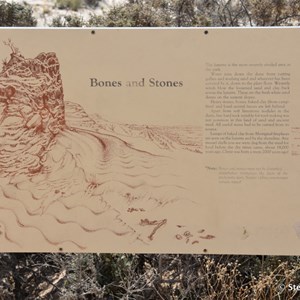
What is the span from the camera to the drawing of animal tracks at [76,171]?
373 cm

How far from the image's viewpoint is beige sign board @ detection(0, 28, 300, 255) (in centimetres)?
366

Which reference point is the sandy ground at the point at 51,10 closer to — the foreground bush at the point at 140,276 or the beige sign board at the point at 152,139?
the foreground bush at the point at 140,276

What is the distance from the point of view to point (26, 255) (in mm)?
4691

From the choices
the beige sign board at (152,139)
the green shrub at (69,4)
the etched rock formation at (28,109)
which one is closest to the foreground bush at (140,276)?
the beige sign board at (152,139)

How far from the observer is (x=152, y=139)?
372 centimetres

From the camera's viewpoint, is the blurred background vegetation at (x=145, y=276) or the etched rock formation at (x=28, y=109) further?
the blurred background vegetation at (x=145, y=276)

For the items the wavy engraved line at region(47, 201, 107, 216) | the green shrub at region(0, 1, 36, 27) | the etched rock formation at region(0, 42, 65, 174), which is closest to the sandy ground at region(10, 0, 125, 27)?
the green shrub at region(0, 1, 36, 27)

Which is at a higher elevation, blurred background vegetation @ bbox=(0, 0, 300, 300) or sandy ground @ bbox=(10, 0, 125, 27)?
sandy ground @ bbox=(10, 0, 125, 27)

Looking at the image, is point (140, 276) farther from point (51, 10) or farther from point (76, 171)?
point (51, 10)

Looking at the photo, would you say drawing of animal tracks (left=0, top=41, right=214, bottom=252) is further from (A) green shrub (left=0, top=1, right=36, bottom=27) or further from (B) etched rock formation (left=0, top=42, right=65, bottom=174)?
(A) green shrub (left=0, top=1, right=36, bottom=27)

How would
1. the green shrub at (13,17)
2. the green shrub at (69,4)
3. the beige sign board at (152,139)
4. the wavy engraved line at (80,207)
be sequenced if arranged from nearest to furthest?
the beige sign board at (152,139)
the wavy engraved line at (80,207)
the green shrub at (13,17)
the green shrub at (69,4)

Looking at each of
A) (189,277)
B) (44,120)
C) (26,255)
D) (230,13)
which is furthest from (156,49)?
(230,13)

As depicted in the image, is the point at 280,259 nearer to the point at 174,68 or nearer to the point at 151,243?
the point at 151,243

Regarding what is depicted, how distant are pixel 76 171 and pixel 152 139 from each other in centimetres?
51
